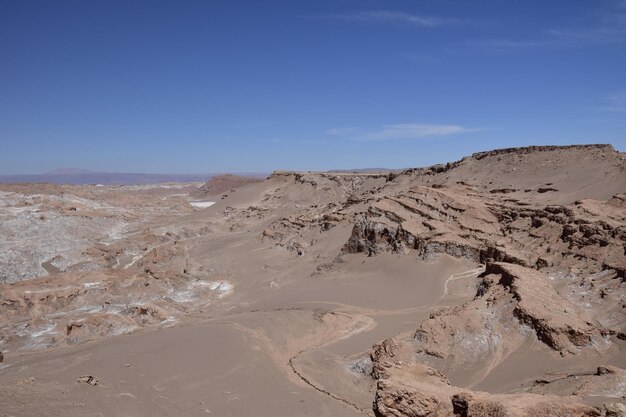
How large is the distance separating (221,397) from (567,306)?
687 cm

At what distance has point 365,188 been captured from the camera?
3741 centimetres

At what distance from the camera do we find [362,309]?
13.4 meters

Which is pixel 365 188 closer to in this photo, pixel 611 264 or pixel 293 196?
pixel 293 196

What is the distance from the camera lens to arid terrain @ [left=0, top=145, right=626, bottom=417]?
23.4ft

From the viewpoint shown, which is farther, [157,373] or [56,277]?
[56,277]

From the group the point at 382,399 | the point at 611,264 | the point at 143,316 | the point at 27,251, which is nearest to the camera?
the point at 382,399

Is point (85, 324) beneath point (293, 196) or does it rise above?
beneath

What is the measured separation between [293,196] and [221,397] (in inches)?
1254

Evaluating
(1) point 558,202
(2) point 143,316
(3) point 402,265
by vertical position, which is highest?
(1) point 558,202

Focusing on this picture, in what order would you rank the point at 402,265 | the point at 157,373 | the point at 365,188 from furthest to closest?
the point at 365,188
the point at 402,265
the point at 157,373

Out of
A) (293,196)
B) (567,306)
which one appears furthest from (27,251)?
(567,306)

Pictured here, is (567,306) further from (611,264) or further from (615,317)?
(611,264)

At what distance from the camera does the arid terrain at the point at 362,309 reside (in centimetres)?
714

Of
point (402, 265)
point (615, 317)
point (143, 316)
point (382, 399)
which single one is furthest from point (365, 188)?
point (382, 399)
